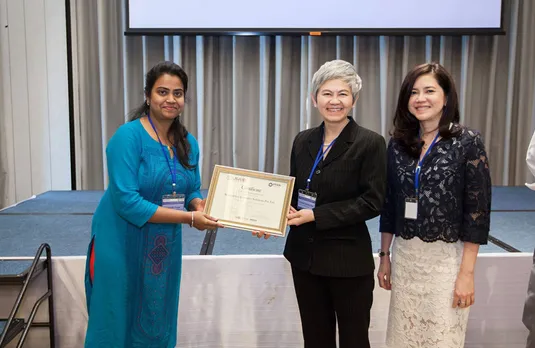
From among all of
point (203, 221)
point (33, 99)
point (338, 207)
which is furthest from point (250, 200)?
point (33, 99)

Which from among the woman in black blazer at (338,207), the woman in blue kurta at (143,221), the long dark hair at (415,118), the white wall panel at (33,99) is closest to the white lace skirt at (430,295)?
the woman in black blazer at (338,207)

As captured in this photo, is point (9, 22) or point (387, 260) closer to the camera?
point (387, 260)

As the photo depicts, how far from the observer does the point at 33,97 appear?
4.35 meters

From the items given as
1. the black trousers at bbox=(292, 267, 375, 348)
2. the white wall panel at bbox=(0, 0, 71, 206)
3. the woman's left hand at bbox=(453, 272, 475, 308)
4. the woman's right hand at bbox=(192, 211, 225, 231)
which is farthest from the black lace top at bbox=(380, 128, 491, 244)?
the white wall panel at bbox=(0, 0, 71, 206)

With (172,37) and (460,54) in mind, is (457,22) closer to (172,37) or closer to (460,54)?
(460,54)

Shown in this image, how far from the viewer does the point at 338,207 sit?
4.63ft

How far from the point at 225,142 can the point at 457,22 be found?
2249 millimetres

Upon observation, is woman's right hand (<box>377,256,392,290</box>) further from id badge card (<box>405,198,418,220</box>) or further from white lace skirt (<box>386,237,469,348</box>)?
id badge card (<box>405,198,418,220</box>)

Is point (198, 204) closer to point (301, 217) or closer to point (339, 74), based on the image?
point (301, 217)

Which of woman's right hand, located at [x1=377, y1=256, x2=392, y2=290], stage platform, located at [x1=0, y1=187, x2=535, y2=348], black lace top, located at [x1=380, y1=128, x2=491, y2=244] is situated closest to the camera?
black lace top, located at [x1=380, y1=128, x2=491, y2=244]

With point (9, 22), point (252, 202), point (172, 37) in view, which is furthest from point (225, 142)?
point (252, 202)

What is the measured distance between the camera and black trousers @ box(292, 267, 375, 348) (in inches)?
57.4

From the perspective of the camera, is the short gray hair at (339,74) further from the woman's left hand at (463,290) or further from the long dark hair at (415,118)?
the woman's left hand at (463,290)

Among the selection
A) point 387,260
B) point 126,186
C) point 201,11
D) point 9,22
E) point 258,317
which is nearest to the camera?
point 126,186
